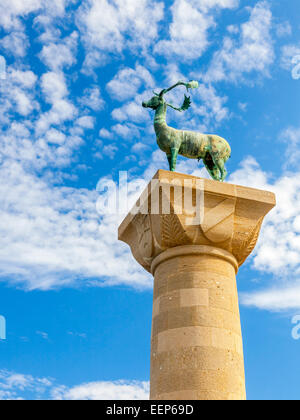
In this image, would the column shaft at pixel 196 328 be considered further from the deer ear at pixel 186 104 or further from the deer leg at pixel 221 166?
the deer ear at pixel 186 104

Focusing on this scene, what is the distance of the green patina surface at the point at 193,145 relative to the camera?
12953mm

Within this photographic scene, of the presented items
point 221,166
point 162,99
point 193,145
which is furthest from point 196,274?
point 162,99

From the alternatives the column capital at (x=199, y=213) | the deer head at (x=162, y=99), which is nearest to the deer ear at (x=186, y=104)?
→ the deer head at (x=162, y=99)

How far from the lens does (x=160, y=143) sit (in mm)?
13086

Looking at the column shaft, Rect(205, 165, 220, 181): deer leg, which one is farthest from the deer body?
the column shaft

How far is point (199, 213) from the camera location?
1119 cm

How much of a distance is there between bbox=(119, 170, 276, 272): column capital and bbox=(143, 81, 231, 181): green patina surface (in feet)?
4.91

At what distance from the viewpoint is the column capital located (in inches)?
439

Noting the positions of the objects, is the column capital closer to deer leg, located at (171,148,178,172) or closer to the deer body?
deer leg, located at (171,148,178,172)

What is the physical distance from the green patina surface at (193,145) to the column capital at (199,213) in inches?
58.9

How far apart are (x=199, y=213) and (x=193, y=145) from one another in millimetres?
2551
